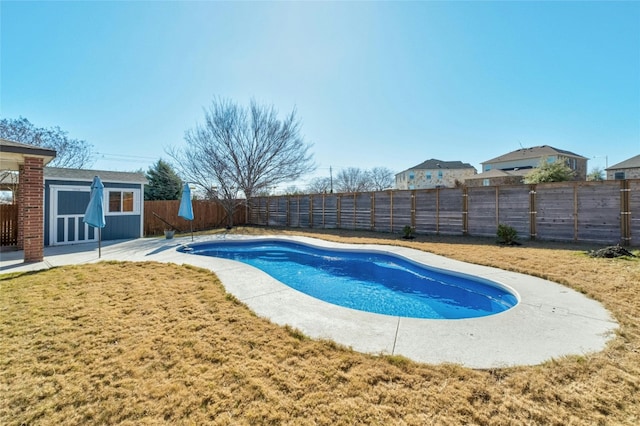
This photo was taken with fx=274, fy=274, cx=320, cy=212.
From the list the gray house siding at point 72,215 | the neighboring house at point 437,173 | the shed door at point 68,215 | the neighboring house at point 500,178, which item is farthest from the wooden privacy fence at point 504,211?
the neighboring house at point 437,173

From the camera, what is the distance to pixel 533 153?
3284 cm

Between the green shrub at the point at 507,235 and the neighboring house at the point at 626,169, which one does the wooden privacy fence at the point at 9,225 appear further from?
the neighboring house at the point at 626,169

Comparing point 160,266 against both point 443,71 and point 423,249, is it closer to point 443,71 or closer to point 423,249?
point 423,249

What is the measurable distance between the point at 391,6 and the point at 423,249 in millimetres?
7619

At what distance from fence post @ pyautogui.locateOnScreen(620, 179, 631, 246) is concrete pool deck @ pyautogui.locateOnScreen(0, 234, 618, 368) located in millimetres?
5488

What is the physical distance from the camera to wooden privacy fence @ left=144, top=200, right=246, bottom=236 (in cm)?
1538

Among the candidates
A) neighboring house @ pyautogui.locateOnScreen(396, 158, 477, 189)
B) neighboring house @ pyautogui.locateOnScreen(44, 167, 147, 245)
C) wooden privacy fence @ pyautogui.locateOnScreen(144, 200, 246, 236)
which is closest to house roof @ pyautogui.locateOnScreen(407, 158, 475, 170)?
neighboring house @ pyautogui.locateOnScreen(396, 158, 477, 189)

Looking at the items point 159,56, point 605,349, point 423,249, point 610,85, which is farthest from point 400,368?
point 610,85

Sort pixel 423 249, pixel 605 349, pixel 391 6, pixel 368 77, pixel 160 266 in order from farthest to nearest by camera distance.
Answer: pixel 368 77, pixel 423 249, pixel 391 6, pixel 160 266, pixel 605 349

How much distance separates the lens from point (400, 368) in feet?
8.28

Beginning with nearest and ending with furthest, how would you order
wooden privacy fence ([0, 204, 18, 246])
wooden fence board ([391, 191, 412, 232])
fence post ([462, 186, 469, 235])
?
1. wooden privacy fence ([0, 204, 18, 246])
2. fence post ([462, 186, 469, 235])
3. wooden fence board ([391, 191, 412, 232])

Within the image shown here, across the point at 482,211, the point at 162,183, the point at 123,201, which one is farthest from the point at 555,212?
the point at 162,183

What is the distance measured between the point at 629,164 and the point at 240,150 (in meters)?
37.5

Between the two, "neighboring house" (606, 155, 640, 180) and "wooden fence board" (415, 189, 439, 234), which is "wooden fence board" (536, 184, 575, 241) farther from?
"neighboring house" (606, 155, 640, 180)
